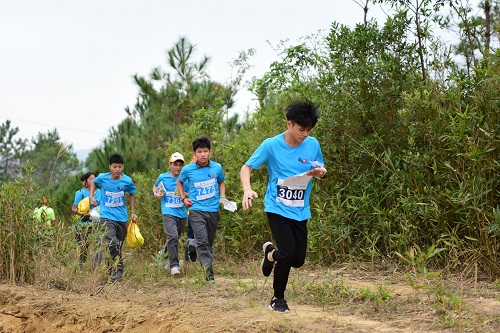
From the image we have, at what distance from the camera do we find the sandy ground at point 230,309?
539 cm

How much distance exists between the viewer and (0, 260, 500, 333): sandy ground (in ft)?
17.7

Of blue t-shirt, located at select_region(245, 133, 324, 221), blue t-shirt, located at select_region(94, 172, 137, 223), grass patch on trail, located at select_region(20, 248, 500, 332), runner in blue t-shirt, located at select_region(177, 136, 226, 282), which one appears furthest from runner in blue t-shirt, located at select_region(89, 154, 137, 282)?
blue t-shirt, located at select_region(245, 133, 324, 221)

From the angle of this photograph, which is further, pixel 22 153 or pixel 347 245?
pixel 22 153

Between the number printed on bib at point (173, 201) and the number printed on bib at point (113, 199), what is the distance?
29.2 inches

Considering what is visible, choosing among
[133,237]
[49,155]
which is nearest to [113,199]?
[133,237]

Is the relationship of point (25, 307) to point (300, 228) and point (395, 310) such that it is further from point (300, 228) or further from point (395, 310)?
point (395, 310)

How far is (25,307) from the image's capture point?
268 inches

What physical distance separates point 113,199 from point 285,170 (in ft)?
13.4

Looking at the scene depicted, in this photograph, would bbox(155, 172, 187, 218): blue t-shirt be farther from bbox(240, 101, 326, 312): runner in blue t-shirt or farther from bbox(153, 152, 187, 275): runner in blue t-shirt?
bbox(240, 101, 326, 312): runner in blue t-shirt

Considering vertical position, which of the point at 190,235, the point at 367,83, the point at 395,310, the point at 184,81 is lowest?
the point at 395,310

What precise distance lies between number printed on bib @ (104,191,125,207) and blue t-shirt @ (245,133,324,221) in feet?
12.8

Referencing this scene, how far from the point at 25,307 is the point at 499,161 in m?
5.06

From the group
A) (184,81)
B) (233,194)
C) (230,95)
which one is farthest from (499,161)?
(184,81)

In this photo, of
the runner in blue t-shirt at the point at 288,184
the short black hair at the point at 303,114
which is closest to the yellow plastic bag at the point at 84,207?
the runner in blue t-shirt at the point at 288,184
